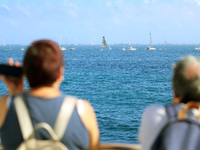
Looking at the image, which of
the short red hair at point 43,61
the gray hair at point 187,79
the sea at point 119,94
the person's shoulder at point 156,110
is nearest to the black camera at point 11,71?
the short red hair at point 43,61

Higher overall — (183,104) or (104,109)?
(183,104)

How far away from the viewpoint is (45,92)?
1793mm

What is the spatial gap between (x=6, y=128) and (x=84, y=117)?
38 centimetres

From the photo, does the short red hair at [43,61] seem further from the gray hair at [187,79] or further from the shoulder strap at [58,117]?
the gray hair at [187,79]

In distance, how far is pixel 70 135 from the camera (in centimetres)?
173

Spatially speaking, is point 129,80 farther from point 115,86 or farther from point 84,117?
point 84,117

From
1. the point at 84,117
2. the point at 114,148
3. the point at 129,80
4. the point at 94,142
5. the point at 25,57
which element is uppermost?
the point at 25,57

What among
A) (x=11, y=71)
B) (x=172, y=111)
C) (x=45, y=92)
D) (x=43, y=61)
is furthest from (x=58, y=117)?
(x=172, y=111)

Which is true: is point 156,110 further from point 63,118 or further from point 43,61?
point 43,61

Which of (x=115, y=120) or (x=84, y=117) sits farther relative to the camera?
(x=115, y=120)

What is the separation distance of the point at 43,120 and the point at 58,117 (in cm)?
7

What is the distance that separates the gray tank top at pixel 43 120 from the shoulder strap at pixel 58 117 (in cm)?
2

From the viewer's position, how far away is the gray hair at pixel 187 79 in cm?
170

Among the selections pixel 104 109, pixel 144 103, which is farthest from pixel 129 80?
pixel 104 109
